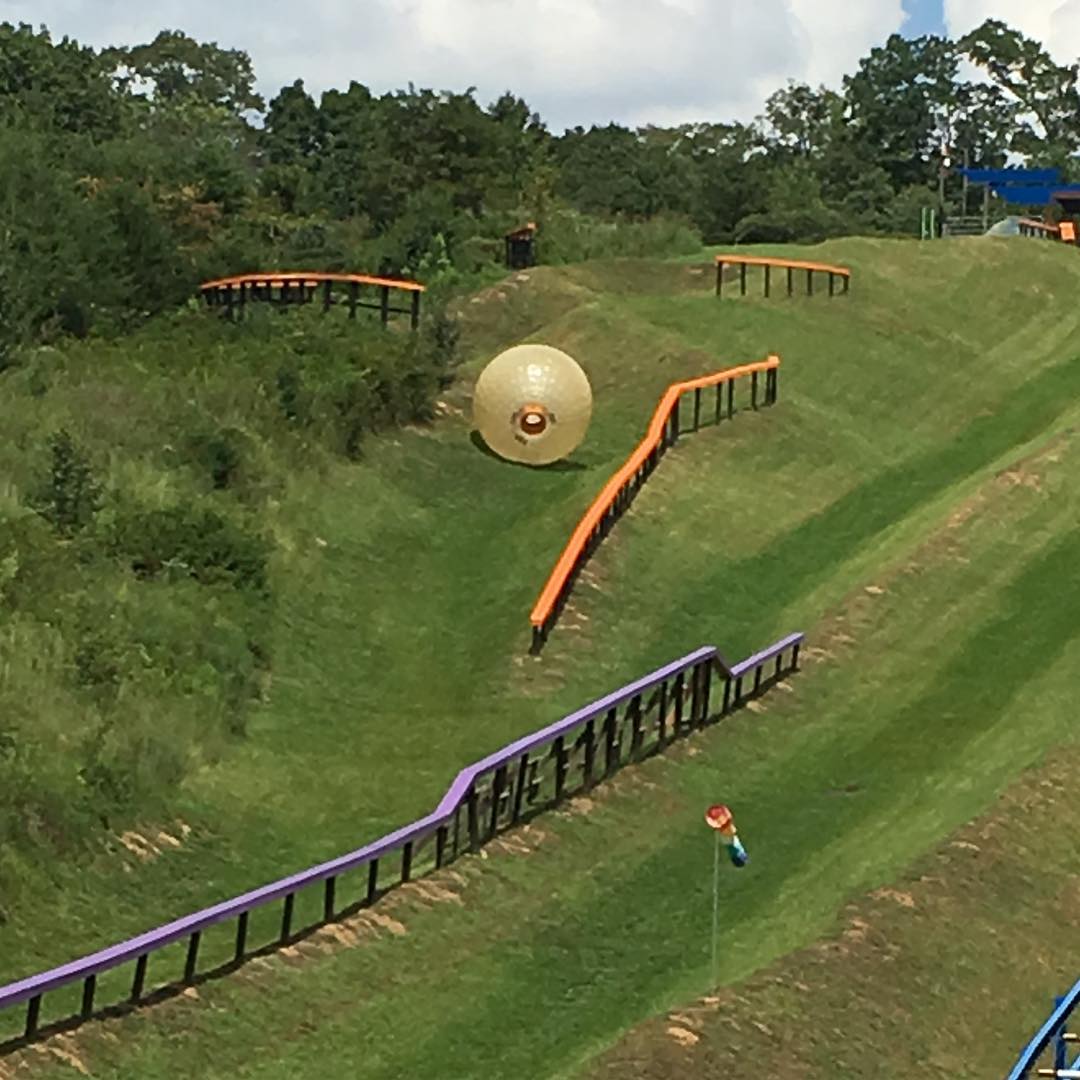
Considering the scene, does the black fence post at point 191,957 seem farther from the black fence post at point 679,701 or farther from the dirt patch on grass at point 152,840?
the black fence post at point 679,701

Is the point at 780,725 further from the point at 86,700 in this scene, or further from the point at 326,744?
the point at 86,700

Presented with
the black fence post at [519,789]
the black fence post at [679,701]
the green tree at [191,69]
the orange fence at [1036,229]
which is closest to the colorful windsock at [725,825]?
the black fence post at [519,789]

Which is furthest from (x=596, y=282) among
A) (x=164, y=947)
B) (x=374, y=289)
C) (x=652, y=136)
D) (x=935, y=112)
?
(x=652, y=136)

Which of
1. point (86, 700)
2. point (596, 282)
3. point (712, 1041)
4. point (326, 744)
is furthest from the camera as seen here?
point (596, 282)

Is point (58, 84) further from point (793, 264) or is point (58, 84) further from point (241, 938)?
point (241, 938)

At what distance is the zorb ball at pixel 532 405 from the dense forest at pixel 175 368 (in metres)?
A: 1.75

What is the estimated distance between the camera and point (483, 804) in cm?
1562

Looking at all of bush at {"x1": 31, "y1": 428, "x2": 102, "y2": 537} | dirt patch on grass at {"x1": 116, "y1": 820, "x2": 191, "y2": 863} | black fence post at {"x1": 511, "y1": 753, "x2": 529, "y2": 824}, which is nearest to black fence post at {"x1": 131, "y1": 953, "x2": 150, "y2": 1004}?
dirt patch on grass at {"x1": 116, "y1": 820, "x2": 191, "y2": 863}

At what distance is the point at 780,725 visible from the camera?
61.5ft

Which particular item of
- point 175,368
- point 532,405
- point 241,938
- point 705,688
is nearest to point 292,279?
point 175,368

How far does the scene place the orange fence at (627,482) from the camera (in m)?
20.5

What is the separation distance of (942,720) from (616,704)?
3.89 metres

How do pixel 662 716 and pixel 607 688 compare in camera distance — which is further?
pixel 607 688

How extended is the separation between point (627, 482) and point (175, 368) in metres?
7.43
